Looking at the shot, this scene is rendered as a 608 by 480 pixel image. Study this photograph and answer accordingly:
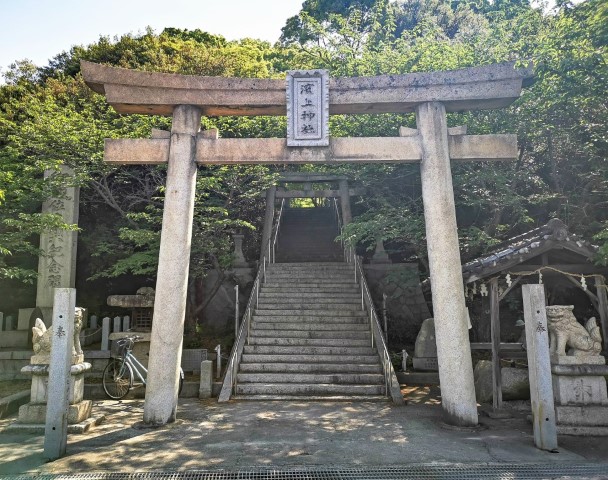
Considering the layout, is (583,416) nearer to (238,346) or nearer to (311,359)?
(311,359)

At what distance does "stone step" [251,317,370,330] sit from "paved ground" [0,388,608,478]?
3.56 metres

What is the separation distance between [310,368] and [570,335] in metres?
5.12

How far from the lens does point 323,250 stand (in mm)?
18609

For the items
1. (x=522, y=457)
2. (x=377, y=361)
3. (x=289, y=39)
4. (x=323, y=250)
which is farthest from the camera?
(x=289, y=39)

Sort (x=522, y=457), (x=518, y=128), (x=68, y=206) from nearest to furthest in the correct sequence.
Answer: (x=522, y=457) → (x=518, y=128) → (x=68, y=206)

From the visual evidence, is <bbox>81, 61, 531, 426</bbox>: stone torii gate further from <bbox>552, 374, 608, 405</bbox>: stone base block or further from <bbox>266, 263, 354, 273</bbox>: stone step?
<bbox>266, 263, 354, 273</bbox>: stone step

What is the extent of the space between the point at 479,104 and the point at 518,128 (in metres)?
3.92

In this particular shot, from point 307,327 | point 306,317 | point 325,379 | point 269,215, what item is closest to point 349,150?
point 325,379

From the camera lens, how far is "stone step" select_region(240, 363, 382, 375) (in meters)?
9.72

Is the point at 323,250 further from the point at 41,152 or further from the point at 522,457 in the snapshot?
the point at 522,457

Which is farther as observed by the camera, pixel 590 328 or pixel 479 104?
pixel 479 104

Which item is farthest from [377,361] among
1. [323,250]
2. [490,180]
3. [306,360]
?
[323,250]

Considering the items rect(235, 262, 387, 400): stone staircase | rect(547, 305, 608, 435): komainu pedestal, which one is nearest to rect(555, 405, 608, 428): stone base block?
rect(547, 305, 608, 435): komainu pedestal

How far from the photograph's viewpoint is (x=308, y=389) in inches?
356
